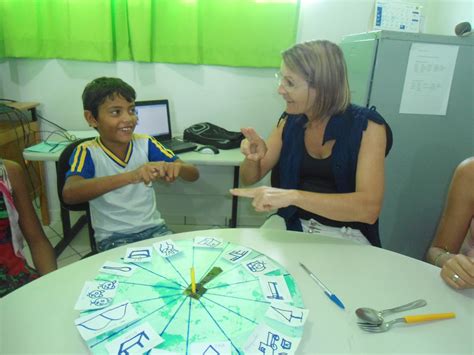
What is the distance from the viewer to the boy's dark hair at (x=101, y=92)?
142cm

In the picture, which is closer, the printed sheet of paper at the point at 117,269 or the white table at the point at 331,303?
the white table at the point at 331,303

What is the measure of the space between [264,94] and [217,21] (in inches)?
23.7

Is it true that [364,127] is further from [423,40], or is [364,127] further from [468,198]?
[423,40]

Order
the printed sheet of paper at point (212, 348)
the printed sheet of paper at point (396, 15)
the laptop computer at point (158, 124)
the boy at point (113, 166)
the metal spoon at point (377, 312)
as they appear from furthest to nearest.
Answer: the printed sheet of paper at point (396, 15) → the laptop computer at point (158, 124) → the boy at point (113, 166) → the metal spoon at point (377, 312) → the printed sheet of paper at point (212, 348)

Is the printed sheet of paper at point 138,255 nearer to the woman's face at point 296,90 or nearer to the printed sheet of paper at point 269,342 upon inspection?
the printed sheet of paper at point 269,342

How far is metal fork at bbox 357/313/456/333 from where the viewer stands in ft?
2.24

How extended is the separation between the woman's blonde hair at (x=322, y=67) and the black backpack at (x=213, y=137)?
1034 mm

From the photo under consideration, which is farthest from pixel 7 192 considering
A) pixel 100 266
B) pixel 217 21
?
pixel 217 21

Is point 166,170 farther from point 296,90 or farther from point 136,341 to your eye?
point 136,341

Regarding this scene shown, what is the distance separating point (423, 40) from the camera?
5.81 feet

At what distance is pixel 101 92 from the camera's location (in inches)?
55.7

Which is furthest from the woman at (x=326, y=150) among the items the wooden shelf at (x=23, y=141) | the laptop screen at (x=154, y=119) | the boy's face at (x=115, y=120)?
the wooden shelf at (x=23, y=141)

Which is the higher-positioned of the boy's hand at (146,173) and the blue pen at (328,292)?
the boy's hand at (146,173)

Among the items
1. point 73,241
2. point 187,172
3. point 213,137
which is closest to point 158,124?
point 213,137
